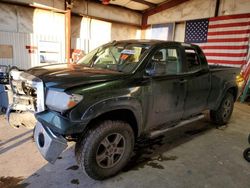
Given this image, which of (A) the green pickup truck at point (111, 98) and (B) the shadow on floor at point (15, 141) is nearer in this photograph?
(A) the green pickup truck at point (111, 98)

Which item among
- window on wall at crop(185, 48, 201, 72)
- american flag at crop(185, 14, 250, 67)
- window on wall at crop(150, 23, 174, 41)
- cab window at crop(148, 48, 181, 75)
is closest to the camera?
cab window at crop(148, 48, 181, 75)

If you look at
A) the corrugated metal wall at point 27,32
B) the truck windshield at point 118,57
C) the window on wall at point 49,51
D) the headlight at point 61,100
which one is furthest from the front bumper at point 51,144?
the window on wall at point 49,51

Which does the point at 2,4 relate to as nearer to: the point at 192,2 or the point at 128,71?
the point at 128,71

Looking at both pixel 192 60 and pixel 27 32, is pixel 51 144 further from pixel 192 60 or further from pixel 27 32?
pixel 27 32

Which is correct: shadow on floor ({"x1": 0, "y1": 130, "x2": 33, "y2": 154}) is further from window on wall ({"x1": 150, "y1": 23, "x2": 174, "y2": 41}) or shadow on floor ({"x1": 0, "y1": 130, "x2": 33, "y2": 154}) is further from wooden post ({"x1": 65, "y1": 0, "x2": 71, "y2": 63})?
window on wall ({"x1": 150, "y1": 23, "x2": 174, "y2": 41})

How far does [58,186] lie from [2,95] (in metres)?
2.92

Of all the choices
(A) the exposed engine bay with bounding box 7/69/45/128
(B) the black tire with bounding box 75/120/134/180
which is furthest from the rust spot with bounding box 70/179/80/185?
(A) the exposed engine bay with bounding box 7/69/45/128

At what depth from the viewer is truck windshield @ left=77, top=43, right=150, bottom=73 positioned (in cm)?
254

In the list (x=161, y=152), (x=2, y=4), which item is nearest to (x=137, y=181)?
(x=161, y=152)

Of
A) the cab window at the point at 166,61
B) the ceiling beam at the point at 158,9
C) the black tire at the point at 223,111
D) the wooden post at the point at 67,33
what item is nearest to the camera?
the cab window at the point at 166,61

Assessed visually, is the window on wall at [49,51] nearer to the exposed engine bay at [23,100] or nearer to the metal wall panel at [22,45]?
the metal wall panel at [22,45]

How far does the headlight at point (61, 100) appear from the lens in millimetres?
1859

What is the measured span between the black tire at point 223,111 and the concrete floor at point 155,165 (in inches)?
→ 18.7

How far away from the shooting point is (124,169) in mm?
2490
